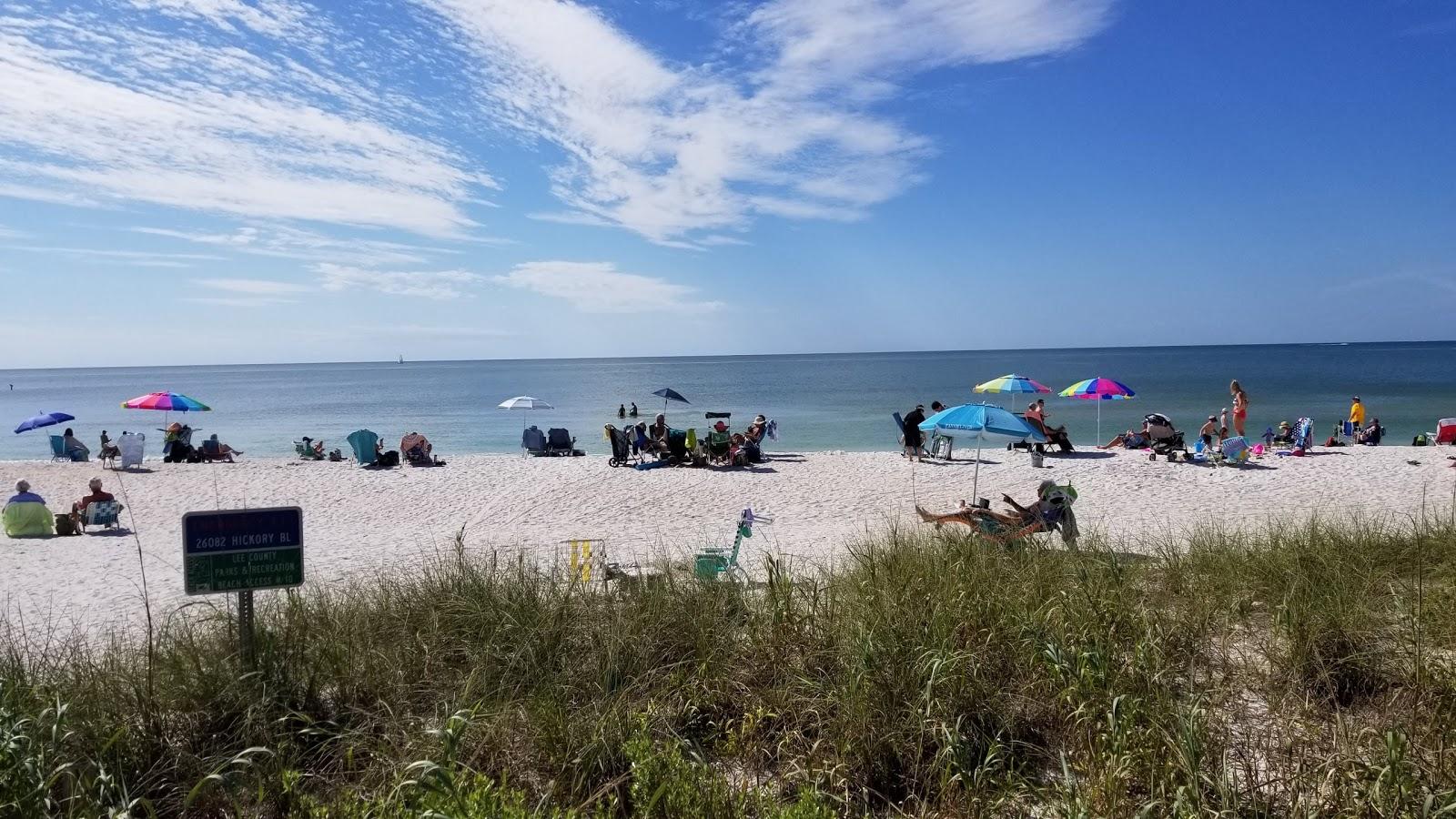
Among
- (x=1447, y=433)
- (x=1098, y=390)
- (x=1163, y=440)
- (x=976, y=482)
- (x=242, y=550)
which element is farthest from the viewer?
(x=1447, y=433)

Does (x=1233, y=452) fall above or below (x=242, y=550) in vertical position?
below

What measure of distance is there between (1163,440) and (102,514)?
18.0 meters

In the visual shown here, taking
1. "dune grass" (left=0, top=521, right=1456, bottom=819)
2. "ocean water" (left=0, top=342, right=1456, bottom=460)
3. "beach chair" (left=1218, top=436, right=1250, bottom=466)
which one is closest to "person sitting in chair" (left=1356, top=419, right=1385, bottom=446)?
"beach chair" (left=1218, top=436, right=1250, bottom=466)

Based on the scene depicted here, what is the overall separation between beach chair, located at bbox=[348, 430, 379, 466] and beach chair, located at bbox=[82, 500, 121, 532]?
21.5 ft

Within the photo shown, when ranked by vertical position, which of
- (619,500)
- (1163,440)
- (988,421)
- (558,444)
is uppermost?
(988,421)

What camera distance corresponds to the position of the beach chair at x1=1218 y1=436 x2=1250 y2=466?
14.8m

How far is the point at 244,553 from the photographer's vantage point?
352cm

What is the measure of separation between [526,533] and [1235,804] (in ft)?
31.3

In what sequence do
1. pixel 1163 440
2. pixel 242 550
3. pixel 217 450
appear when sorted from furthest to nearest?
1. pixel 217 450
2. pixel 1163 440
3. pixel 242 550

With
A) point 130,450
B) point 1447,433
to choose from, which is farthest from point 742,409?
point 130,450

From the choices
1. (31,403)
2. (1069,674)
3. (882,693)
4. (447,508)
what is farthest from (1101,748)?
(31,403)

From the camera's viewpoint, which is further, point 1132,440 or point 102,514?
point 1132,440

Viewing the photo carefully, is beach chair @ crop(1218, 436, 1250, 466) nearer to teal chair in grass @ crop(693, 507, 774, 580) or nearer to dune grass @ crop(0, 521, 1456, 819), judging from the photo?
teal chair in grass @ crop(693, 507, 774, 580)

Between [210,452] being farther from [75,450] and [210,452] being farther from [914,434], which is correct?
[914,434]
